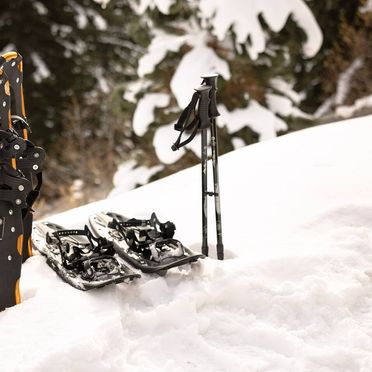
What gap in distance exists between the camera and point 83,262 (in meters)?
3.25

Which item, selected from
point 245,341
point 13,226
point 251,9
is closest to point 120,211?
point 13,226

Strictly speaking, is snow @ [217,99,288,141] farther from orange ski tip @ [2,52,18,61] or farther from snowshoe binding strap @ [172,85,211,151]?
orange ski tip @ [2,52,18,61]

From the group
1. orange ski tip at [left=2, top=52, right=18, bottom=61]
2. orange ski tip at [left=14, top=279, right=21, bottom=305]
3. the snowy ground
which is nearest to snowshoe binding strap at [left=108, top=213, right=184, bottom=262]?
the snowy ground

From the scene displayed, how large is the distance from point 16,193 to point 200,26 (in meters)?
6.41

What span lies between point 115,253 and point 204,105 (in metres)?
1.05

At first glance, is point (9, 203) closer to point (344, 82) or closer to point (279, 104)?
point (279, 104)

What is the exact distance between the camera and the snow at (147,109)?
28.3ft

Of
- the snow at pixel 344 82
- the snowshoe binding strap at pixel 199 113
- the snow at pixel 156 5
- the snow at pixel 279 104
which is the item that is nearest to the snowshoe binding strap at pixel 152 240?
the snowshoe binding strap at pixel 199 113

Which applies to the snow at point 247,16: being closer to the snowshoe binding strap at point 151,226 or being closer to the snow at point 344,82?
the snowshoe binding strap at point 151,226

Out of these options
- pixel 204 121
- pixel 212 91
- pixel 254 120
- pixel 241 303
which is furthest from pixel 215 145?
pixel 254 120

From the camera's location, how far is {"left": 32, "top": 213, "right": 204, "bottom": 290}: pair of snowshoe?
10.4ft

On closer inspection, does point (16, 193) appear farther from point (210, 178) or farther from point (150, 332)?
point (210, 178)

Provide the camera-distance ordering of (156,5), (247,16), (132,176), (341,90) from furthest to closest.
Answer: (341,90), (132,176), (156,5), (247,16)

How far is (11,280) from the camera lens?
3021mm
